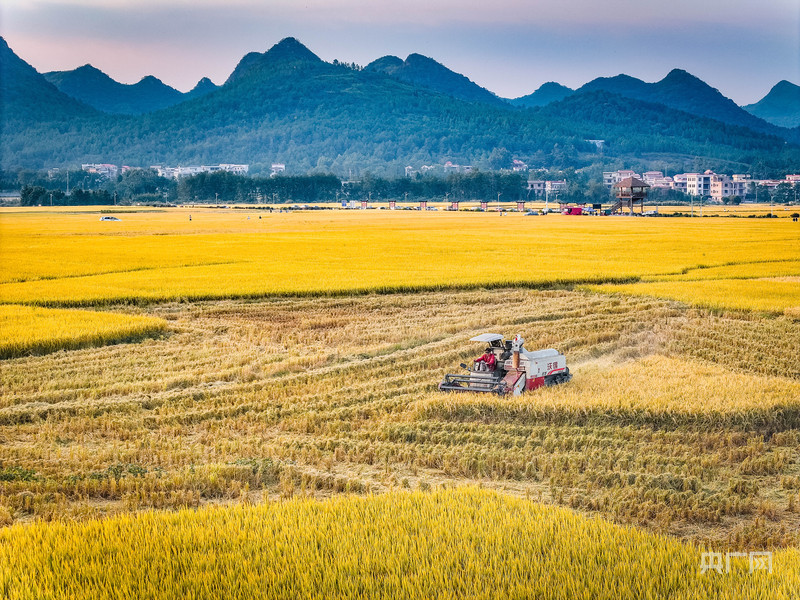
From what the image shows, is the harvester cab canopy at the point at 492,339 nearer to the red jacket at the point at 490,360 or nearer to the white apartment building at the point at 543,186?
the red jacket at the point at 490,360

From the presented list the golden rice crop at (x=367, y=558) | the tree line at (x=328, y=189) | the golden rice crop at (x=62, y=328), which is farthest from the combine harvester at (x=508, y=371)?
the tree line at (x=328, y=189)

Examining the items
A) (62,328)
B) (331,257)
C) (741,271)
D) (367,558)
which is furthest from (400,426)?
(331,257)

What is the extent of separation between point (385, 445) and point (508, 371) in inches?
119

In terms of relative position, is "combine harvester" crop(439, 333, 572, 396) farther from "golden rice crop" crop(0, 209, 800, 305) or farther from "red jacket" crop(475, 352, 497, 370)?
"golden rice crop" crop(0, 209, 800, 305)

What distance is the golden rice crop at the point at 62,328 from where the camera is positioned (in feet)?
53.9

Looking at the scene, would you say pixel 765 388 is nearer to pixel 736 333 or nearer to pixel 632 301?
pixel 736 333

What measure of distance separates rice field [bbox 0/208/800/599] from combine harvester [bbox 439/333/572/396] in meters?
0.33

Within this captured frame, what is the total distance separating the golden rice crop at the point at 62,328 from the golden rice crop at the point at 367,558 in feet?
32.1

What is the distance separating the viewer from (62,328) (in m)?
17.7

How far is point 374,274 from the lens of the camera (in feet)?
94.5

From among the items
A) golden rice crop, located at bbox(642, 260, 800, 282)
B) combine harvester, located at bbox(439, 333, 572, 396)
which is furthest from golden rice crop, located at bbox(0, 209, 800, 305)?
combine harvester, located at bbox(439, 333, 572, 396)

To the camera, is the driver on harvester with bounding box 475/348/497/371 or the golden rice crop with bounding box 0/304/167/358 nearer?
the driver on harvester with bounding box 475/348/497/371

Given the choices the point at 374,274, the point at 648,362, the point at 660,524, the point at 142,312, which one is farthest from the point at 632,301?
the point at 660,524

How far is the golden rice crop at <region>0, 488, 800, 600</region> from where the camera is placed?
612 cm
